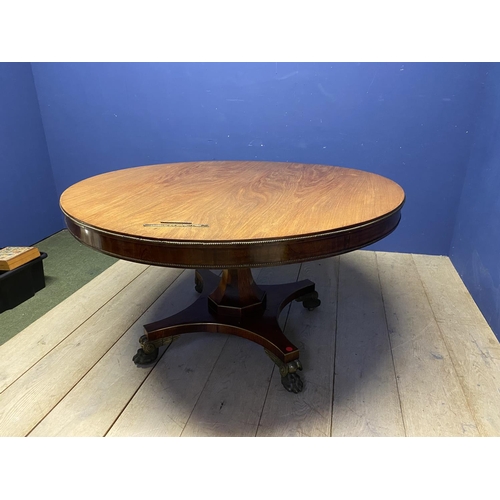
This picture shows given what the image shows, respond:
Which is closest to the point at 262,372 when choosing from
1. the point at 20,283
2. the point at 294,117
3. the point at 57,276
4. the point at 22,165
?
the point at 20,283

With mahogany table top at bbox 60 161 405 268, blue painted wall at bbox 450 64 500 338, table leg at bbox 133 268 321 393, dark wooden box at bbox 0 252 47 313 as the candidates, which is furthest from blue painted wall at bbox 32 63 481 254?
table leg at bbox 133 268 321 393

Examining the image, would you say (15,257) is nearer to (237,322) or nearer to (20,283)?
(20,283)

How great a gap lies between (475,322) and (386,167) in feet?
3.38

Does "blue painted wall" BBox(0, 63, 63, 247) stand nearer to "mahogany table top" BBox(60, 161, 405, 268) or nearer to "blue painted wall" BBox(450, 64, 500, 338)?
"mahogany table top" BBox(60, 161, 405, 268)

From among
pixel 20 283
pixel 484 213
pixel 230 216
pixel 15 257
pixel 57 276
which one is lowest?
pixel 57 276

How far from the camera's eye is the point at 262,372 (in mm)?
1466

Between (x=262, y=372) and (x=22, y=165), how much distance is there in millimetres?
2182

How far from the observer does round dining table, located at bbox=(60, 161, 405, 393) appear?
3.09 ft

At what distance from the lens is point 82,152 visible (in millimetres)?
2779

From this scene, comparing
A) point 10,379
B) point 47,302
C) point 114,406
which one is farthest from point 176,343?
point 47,302

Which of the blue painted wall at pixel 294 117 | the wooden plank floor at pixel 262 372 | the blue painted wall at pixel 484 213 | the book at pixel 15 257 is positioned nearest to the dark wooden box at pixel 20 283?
the book at pixel 15 257

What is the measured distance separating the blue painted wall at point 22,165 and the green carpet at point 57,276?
6.2 inches

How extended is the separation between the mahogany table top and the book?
72 centimetres
